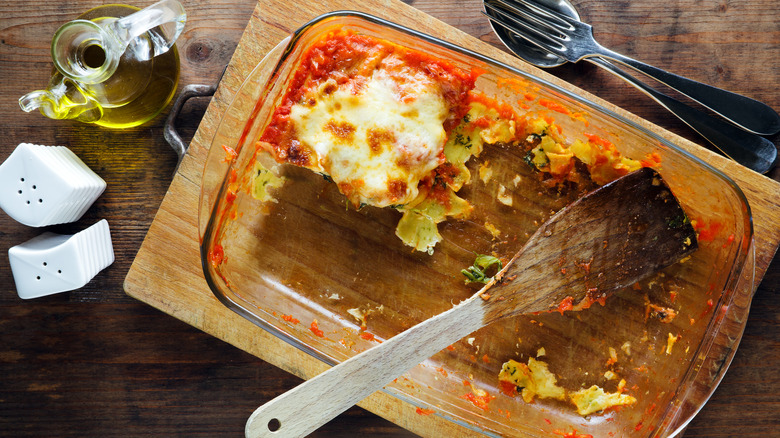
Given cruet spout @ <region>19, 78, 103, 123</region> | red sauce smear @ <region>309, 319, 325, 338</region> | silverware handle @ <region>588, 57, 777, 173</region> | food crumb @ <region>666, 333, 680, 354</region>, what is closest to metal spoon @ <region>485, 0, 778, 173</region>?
silverware handle @ <region>588, 57, 777, 173</region>

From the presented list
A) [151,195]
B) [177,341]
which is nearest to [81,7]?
[151,195]

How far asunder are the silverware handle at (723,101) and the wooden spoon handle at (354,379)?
101 centimetres

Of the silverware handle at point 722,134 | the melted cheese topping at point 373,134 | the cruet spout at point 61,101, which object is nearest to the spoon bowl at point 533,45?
the silverware handle at point 722,134

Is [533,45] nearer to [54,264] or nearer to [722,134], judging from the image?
[722,134]

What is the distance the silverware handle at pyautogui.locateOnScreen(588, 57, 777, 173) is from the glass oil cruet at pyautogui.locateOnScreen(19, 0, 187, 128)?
1.49m

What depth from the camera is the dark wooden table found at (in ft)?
6.17

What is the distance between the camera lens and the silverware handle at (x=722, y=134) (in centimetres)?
180

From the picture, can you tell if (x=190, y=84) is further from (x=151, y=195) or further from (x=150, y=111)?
(x=151, y=195)

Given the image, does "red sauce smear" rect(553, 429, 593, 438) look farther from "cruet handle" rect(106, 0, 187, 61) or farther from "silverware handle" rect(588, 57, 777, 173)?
"cruet handle" rect(106, 0, 187, 61)

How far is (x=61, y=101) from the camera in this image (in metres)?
1.68

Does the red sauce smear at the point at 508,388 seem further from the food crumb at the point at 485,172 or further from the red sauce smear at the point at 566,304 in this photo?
the food crumb at the point at 485,172

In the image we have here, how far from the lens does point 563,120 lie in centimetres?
176

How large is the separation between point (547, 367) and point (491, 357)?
8.0 inches

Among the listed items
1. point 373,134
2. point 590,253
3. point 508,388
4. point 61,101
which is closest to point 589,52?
point 590,253
